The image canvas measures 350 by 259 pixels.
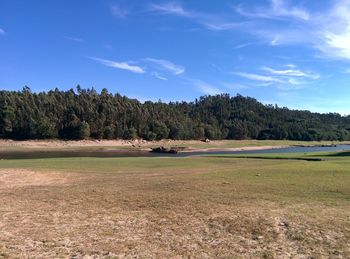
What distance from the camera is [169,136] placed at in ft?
540

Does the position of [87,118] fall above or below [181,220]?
above

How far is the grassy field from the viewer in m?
10.6

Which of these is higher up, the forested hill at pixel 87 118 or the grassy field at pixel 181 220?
the forested hill at pixel 87 118

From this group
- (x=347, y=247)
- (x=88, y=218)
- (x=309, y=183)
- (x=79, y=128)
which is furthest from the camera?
(x=79, y=128)

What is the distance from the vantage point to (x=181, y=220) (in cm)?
1378

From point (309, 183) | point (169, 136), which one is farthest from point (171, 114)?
point (309, 183)

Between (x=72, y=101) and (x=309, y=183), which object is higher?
(x=72, y=101)

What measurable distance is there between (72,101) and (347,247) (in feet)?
520

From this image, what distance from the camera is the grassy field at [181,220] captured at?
1059cm

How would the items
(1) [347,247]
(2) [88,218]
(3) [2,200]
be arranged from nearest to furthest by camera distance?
1. (1) [347,247]
2. (2) [88,218]
3. (3) [2,200]

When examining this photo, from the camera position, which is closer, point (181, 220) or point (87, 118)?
point (181, 220)

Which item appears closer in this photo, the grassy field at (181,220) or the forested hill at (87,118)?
the grassy field at (181,220)

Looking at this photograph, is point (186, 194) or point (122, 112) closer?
point (186, 194)

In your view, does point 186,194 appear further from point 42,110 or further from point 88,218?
point 42,110
